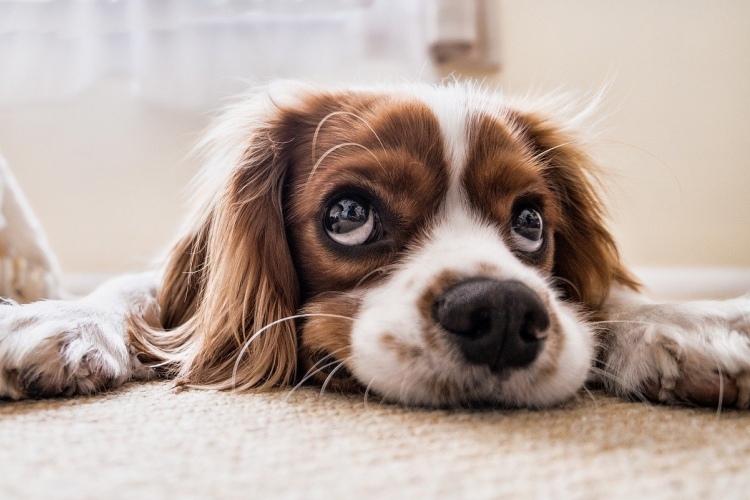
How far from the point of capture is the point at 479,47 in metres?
2.92

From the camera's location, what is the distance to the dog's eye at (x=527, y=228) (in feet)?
4.57

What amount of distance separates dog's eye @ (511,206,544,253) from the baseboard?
180cm

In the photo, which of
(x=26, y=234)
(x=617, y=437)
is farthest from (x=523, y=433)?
(x=26, y=234)

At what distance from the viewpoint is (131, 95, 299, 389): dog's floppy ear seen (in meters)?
1.26

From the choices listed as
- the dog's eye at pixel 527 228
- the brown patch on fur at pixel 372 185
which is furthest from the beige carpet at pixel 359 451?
the dog's eye at pixel 527 228

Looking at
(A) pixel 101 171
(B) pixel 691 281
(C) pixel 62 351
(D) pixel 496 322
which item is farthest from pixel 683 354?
(A) pixel 101 171

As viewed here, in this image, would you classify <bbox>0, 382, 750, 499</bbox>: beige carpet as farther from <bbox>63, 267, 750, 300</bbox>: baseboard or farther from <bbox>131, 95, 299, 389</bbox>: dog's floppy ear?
<bbox>63, 267, 750, 300</bbox>: baseboard

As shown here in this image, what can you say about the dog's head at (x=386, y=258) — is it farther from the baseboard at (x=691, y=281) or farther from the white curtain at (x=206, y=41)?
the baseboard at (x=691, y=281)

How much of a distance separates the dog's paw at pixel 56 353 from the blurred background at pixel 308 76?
1900mm

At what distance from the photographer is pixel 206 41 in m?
3.02

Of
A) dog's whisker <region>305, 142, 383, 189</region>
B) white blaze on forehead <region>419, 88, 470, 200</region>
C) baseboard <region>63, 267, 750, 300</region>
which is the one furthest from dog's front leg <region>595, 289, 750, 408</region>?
baseboard <region>63, 267, 750, 300</region>

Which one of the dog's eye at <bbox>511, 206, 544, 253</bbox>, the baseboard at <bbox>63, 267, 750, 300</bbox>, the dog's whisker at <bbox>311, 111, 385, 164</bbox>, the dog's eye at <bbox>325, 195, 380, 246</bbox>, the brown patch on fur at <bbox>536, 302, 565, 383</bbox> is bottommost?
the baseboard at <bbox>63, 267, 750, 300</bbox>

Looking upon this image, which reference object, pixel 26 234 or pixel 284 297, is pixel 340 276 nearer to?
pixel 284 297

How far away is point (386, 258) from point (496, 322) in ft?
1.10
